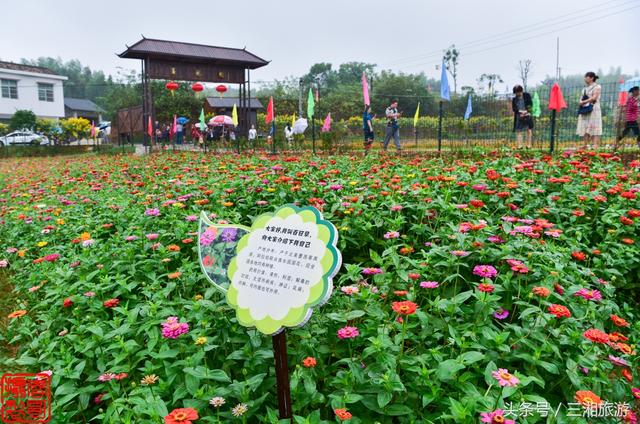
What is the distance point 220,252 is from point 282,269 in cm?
40

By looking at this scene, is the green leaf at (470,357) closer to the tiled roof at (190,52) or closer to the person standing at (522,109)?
the person standing at (522,109)

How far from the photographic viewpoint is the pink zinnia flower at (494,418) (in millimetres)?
1396

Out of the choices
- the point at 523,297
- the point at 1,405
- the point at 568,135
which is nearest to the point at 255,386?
the point at 1,405

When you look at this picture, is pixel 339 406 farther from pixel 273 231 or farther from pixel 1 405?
pixel 1 405

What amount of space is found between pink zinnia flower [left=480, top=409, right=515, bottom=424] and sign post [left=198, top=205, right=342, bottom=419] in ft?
1.89

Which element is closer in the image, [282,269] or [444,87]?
[282,269]

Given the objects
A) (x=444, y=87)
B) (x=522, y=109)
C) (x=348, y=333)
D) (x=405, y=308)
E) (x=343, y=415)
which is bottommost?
(x=343, y=415)

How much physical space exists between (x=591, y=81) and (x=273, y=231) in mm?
8947

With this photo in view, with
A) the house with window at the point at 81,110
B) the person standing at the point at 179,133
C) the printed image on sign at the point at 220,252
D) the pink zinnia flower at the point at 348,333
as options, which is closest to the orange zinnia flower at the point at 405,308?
the pink zinnia flower at the point at 348,333

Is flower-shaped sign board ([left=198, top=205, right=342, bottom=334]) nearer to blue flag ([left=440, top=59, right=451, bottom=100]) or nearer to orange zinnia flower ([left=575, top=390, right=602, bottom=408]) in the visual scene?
orange zinnia flower ([left=575, top=390, right=602, bottom=408])

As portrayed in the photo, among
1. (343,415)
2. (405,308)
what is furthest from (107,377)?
(405,308)

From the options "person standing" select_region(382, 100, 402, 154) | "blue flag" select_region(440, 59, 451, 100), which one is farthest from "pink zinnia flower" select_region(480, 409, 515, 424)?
"blue flag" select_region(440, 59, 451, 100)

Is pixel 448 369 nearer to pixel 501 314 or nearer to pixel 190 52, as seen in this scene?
pixel 501 314

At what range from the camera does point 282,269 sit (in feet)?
5.19
